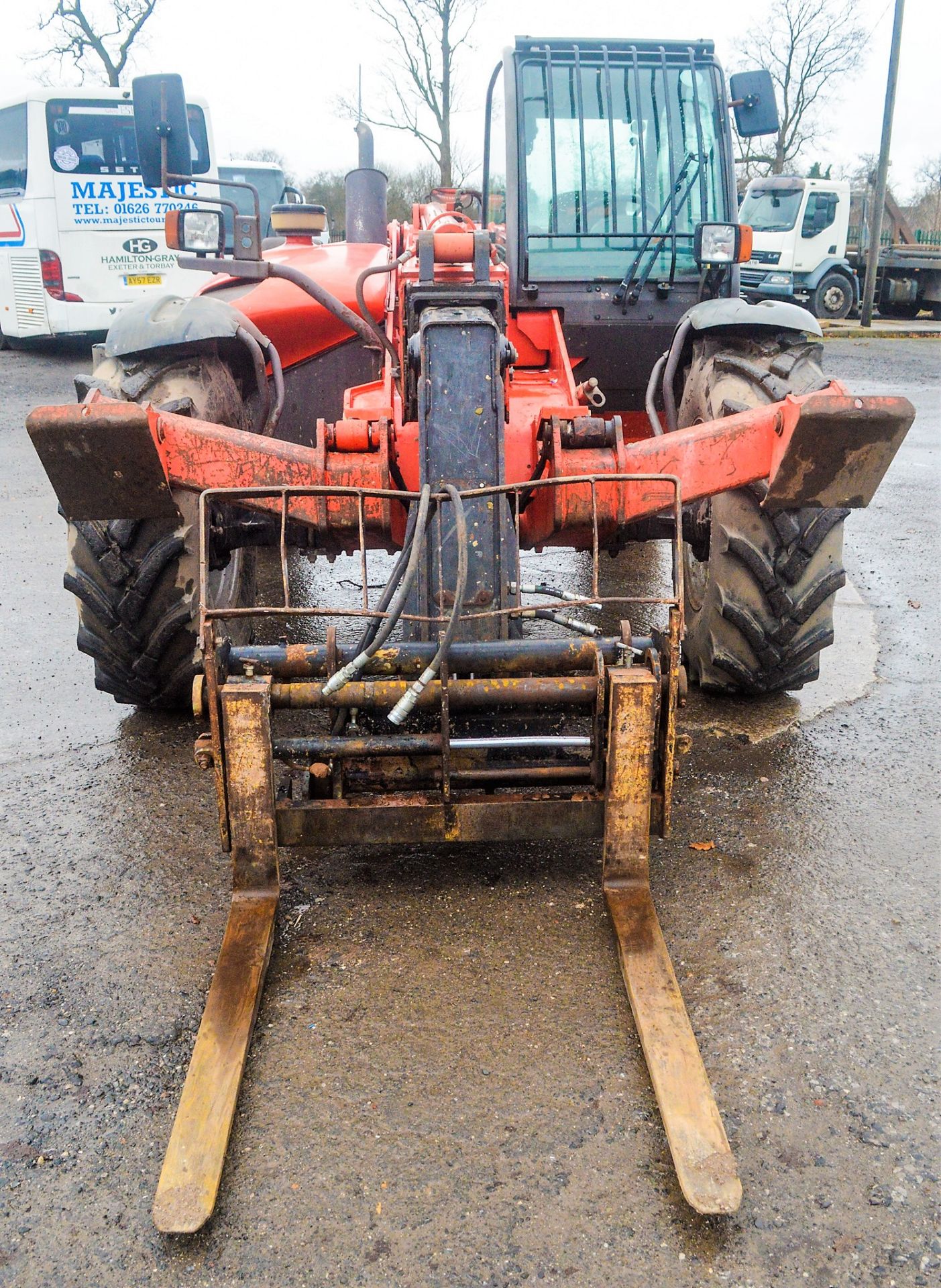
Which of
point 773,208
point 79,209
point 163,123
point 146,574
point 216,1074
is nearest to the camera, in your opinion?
point 216,1074

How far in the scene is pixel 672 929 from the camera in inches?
118

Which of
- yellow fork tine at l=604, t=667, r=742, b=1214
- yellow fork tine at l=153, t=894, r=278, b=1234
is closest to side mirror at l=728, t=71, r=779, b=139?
yellow fork tine at l=604, t=667, r=742, b=1214

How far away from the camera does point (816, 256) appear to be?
22.4 m

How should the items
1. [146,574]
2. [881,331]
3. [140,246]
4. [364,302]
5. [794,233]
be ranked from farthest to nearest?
1. [794,233]
2. [881,331]
3. [140,246]
4. [364,302]
5. [146,574]

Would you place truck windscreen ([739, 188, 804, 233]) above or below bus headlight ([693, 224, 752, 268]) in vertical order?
above

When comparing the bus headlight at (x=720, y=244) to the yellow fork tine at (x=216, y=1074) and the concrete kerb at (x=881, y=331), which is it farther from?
the concrete kerb at (x=881, y=331)

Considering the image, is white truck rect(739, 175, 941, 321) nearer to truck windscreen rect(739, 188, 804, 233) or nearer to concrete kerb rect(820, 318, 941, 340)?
truck windscreen rect(739, 188, 804, 233)

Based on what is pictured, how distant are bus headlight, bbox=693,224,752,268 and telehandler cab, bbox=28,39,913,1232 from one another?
0.01m

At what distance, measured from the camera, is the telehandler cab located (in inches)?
112

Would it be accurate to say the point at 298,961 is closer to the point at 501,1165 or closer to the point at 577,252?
the point at 501,1165

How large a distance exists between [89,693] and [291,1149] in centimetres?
283

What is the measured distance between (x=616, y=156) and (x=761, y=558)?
2.08 meters

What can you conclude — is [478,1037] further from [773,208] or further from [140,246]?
[773,208]

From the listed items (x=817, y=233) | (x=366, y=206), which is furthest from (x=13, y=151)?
(x=817, y=233)
